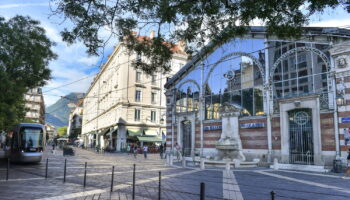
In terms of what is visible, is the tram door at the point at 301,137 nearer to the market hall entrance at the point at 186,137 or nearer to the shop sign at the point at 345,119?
the shop sign at the point at 345,119

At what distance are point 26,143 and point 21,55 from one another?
7.15 m

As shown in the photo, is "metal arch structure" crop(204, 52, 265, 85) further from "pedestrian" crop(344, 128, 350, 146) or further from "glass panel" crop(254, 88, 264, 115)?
"pedestrian" crop(344, 128, 350, 146)

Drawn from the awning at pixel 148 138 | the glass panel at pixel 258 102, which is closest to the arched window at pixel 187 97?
the glass panel at pixel 258 102

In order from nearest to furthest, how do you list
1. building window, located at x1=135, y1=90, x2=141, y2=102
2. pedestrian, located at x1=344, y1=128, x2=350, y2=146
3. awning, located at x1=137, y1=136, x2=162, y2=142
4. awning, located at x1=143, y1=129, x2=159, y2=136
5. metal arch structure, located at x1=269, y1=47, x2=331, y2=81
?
1. pedestrian, located at x1=344, y1=128, x2=350, y2=146
2. metal arch structure, located at x1=269, y1=47, x2=331, y2=81
3. awning, located at x1=137, y1=136, x2=162, y2=142
4. awning, located at x1=143, y1=129, x2=159, y2=136
5. building window, located at x1=135, y1=90, x2=141, y2=102

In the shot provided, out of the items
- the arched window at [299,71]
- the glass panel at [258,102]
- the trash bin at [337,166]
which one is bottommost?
the trash bin at [337,166]

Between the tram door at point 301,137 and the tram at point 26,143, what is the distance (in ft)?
58.6

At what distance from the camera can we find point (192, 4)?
6.91m

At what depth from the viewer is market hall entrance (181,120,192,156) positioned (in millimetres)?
27062

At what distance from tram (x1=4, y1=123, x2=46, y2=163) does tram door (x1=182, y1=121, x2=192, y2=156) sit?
12.8 meters

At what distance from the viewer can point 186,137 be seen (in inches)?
1085

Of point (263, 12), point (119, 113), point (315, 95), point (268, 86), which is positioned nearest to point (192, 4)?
point (263, 12)

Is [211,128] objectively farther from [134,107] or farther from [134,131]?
[134,107]

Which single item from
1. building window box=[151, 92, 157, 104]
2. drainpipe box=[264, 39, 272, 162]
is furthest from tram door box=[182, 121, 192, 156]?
building window box=[151, 92, 157, 104]

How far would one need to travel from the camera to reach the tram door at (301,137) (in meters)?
17.3
